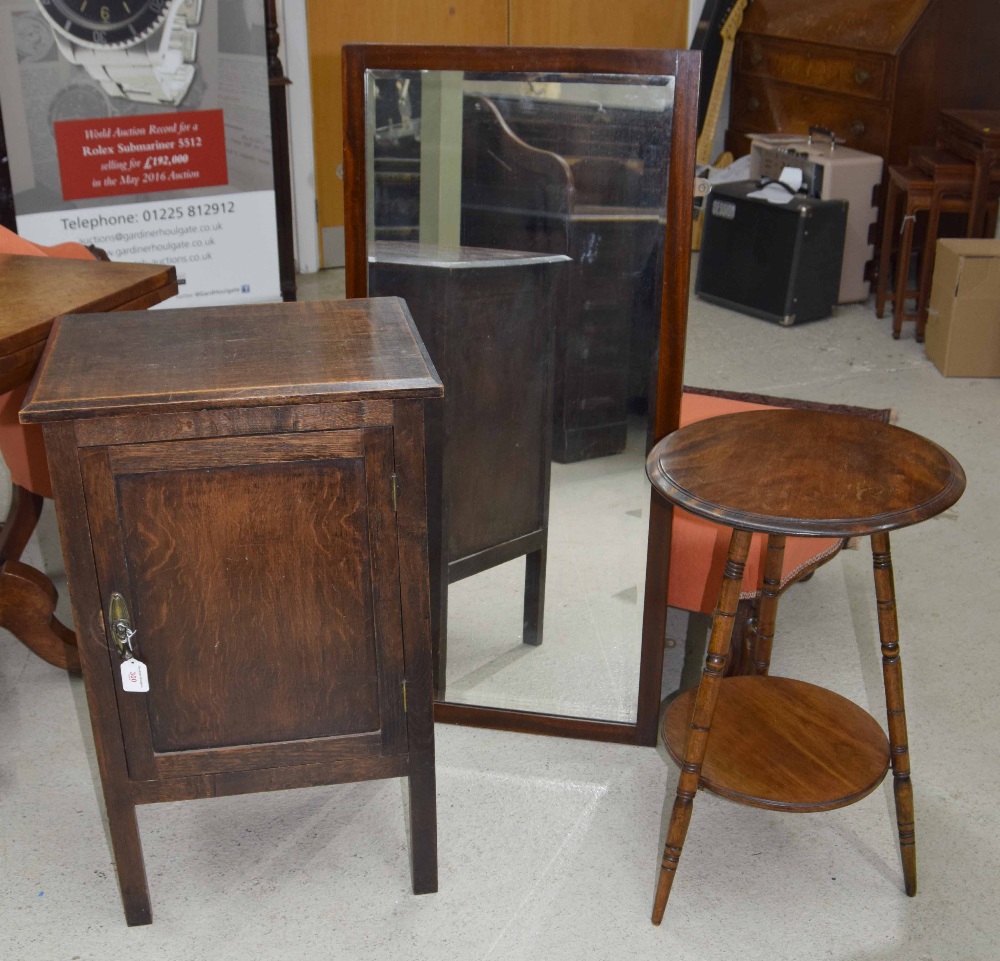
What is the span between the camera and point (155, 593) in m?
1.55

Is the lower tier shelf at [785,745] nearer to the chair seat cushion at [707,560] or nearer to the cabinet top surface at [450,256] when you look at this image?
the chair seat cushion at [707,560]

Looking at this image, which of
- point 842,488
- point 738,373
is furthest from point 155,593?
point 738,373

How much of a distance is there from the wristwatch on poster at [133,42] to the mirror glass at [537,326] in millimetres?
2456

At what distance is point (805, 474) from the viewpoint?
1.58 meters

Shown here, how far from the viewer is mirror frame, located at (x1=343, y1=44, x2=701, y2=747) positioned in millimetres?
1793

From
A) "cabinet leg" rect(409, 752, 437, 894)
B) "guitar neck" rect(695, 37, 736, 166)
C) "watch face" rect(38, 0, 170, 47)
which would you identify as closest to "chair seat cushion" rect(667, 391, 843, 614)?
"cabinet leg" rect(409, 752, 437, 894)

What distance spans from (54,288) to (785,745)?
1.47 meters

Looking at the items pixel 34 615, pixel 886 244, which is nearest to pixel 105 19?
pixel 34 615

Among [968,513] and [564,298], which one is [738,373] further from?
[564,298]

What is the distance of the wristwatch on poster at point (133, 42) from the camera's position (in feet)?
12.8

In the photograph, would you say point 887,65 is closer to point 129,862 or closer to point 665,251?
point 665,251

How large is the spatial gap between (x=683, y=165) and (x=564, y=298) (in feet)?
0.96

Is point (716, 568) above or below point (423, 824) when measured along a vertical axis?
above

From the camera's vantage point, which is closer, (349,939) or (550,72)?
(349,939)
